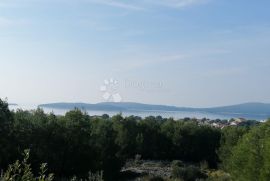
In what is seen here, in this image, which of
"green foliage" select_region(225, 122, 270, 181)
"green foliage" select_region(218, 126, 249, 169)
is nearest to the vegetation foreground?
"green foliage" select_region(225, 122, 270, 181)

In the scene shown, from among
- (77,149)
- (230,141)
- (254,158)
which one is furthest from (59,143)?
(230,141)

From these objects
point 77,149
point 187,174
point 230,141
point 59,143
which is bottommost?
point 187,174

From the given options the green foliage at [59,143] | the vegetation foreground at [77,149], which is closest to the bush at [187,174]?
the vegetation foreground at [77,149]

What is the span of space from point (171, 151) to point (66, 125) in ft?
138

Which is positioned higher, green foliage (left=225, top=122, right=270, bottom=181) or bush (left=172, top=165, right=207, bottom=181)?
green foliage (left=225, top=122, right=270, bottom=181)

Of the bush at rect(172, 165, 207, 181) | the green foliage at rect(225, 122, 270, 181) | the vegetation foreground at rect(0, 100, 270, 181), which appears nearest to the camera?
the green foliage at rect(225, 122, 270, 181)

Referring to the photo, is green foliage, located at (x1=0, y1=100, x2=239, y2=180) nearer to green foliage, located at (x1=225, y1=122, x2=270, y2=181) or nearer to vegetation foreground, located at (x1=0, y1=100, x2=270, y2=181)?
vegetation foreground, located at (x1=0, y1=100, x2=270, y2=181)

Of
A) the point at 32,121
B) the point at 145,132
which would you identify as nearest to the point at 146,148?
the point at 145,132

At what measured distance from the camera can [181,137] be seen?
80.2 metres

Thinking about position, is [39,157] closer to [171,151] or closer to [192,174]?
[192,174]

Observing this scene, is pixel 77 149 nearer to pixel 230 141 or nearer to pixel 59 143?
pixel 59 143

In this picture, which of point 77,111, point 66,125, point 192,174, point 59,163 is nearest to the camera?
point 59,163

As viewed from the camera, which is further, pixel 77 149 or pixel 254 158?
pixel 77 149

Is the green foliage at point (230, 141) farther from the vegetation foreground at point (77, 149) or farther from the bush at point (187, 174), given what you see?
the bush at point (187, 174)
